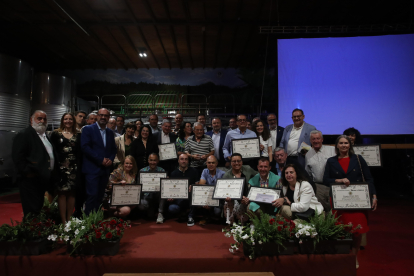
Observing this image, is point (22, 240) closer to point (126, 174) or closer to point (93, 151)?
point (93, 151)

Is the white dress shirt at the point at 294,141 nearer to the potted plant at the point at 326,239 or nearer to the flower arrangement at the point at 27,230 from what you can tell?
the potted plant at the point at 326,239

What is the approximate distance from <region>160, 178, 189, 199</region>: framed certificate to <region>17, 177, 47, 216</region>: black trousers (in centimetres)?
173

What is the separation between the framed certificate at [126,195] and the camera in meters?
4.17

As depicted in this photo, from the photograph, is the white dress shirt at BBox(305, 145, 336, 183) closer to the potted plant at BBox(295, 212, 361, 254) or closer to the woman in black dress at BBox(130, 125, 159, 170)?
the potted plant at BBox(295, 212, 361, 254)

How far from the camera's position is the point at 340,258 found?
280 centimetres

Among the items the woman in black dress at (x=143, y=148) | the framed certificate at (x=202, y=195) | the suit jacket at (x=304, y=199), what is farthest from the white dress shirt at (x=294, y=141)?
the woman in black dress at (x=143, y=148)

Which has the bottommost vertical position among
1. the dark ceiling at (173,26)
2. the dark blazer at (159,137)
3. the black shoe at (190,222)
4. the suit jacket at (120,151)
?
the black shoe at (190,222)

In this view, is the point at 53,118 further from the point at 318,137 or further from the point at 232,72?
the point at 318,137

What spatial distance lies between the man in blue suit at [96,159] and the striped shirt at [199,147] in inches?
57.0

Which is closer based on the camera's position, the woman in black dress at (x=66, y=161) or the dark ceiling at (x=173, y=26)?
the woman in black dress at (x=66, y=161)

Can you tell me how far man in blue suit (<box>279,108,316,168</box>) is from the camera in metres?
4.42

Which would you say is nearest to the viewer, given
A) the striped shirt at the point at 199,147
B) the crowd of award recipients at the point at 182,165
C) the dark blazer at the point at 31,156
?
the dark blazer at the point at 31,156

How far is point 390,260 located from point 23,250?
421 centimetres

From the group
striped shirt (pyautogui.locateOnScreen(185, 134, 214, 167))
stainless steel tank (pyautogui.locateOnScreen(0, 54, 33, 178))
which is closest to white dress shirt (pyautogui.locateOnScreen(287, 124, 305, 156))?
striped shirt (pyautogui.locateOnScreen(185, 134, 214, 167))
